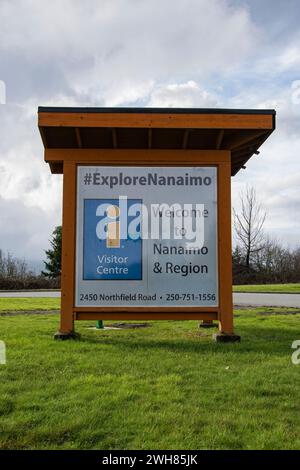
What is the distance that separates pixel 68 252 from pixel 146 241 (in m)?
1.41

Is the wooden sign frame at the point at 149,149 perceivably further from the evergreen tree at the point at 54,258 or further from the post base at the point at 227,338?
the evergreen tree at the point at 54,258

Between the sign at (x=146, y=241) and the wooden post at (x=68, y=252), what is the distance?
0.36 ft

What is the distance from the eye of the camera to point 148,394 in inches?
213

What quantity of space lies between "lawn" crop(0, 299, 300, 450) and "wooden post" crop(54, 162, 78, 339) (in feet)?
1.61

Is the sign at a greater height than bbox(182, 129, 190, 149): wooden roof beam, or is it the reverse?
bbox(182, 129, 190, 149): wooden roof beam

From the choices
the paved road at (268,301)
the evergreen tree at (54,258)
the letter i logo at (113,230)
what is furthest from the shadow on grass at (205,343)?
the evergreen tree at (54,258)

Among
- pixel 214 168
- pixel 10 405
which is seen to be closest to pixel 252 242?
pixel 214 168

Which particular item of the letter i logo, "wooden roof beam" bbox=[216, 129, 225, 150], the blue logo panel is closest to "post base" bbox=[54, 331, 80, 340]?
the blue logo panel

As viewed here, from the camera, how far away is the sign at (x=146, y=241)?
30.7ft

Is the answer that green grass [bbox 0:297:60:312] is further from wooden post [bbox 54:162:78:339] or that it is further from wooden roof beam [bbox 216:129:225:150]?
wooden roof beam [bbox 216:129:225:150]

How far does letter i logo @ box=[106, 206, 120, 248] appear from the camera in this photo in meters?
9.38

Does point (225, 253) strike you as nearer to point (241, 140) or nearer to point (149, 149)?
point (241, 140)

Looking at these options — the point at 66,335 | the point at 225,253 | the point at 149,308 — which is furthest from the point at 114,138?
the point at 66,335
